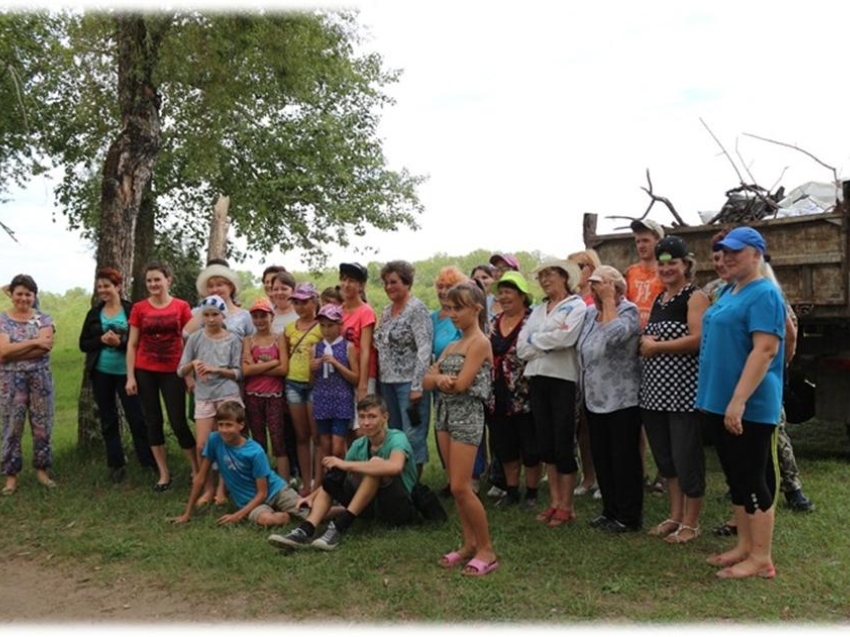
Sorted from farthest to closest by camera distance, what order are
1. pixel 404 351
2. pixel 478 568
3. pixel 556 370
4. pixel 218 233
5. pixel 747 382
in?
pixel 218 233
pixel 404 351
pixel 556 370
pixel 478 568
pixel 747 382

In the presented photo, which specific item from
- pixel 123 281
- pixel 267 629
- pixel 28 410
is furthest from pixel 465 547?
pixel 123 281

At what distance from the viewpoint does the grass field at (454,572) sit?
3988 millimetres

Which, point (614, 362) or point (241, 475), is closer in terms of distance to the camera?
point (614, 362)

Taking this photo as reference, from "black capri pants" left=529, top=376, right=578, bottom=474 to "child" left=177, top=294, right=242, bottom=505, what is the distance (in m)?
2.25

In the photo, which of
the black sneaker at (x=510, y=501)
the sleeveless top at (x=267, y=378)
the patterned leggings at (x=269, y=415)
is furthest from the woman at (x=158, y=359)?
the black sneaker at (x=510, y=501)

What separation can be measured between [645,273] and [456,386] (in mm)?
1925

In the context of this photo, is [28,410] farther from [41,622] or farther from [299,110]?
[299,110]

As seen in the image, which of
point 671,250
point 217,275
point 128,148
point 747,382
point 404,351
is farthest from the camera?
point 128,148

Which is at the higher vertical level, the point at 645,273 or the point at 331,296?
the point at 645,273

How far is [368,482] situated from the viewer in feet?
16.9

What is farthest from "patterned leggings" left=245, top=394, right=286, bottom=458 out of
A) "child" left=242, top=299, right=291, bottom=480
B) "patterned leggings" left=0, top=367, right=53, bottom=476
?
"patterned leggings" left=0, top=367, right=53, bottom=476

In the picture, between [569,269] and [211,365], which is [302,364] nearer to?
[211,365]

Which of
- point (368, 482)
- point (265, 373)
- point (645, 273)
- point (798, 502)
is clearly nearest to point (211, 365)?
point (265, 373)

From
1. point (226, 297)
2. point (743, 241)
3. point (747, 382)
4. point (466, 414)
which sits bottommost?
point (466, 414)
